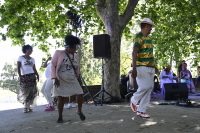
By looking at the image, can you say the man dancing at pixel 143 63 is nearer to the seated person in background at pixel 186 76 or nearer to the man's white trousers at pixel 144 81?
the man's white trousers at pixel 144 81

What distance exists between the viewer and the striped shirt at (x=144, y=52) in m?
4.23

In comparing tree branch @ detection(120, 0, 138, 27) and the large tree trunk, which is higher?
tree branch @ detection(120, 0, 138, 27)

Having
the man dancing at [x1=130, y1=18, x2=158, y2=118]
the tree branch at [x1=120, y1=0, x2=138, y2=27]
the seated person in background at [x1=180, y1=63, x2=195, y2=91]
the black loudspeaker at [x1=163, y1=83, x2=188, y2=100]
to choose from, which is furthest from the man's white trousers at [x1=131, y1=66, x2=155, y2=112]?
the seated person in background at [x1=180, y1=63, x2=195, y2=91]

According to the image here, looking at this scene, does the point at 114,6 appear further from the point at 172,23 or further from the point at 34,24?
the point at 172,23

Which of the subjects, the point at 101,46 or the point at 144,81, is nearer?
the point at 144,81

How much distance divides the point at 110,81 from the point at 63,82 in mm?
4155

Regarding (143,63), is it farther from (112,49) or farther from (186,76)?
(186,76)

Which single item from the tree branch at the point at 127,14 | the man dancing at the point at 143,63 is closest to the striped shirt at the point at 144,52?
the man dancing at the point at 143,63

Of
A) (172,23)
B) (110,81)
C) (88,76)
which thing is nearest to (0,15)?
(110,81)

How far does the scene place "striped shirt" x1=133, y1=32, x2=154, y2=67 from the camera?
4.23 meters

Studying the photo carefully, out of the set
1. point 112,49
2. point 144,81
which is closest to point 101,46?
point 112,49

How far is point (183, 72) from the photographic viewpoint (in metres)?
11.3

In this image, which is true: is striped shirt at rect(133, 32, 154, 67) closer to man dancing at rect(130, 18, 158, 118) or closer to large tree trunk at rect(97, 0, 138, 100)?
man dancing at rect(130, 18, 158, 118)

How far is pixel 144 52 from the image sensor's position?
14.0 feet
